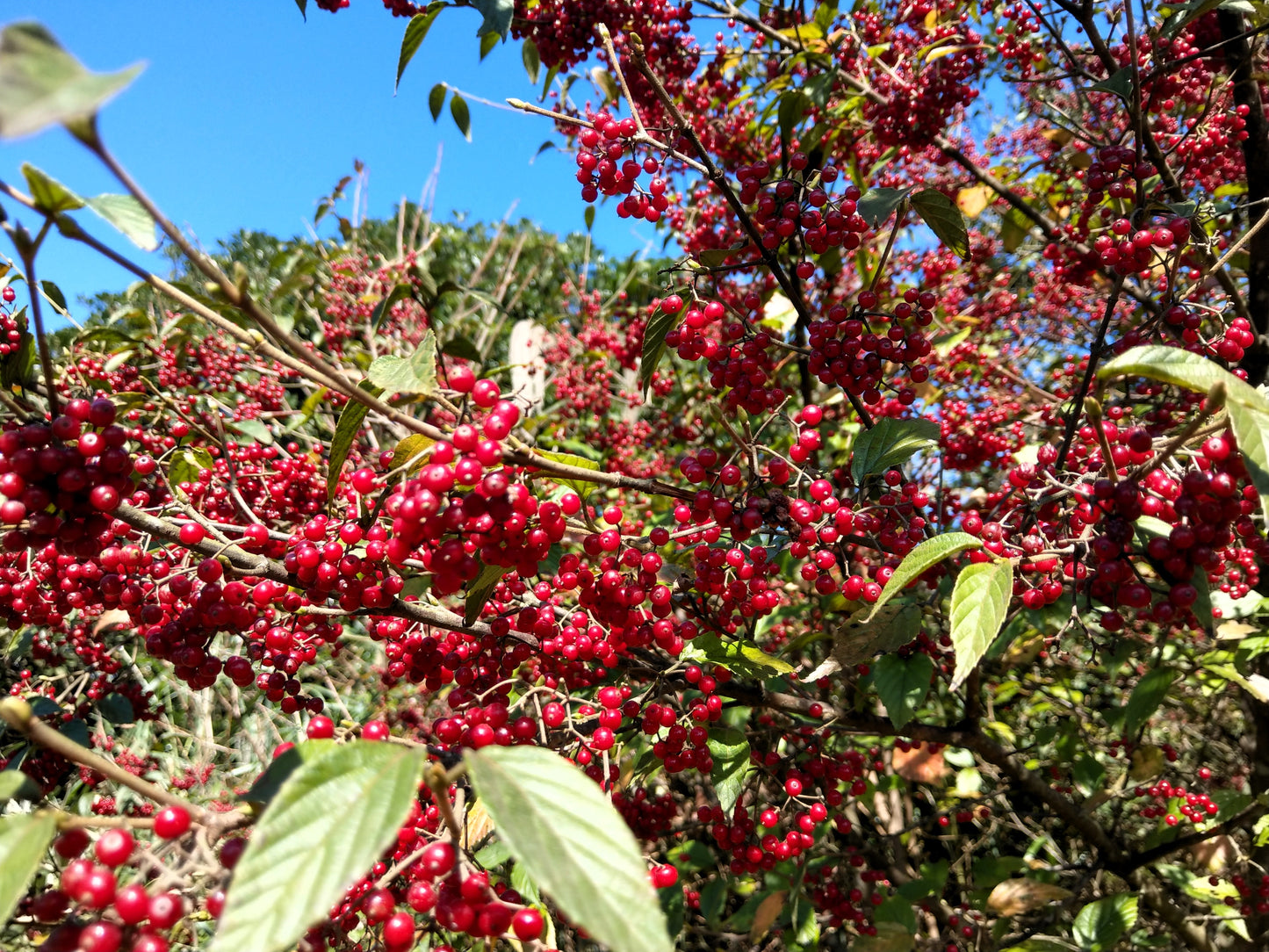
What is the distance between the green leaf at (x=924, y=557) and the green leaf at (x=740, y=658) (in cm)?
63

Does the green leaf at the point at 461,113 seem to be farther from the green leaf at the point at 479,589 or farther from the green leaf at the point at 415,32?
the green leaf at the point at 479,589

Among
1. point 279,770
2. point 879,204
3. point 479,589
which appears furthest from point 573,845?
point 879,204

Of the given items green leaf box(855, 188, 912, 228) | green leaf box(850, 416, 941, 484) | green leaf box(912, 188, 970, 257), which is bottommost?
green leaf box(850, 416, 941, 484)

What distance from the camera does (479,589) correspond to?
5.39 feet

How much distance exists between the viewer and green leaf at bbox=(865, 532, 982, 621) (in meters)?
1.25

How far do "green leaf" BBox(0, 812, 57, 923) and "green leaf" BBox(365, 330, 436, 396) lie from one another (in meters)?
0.74

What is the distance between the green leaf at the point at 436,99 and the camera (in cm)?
333

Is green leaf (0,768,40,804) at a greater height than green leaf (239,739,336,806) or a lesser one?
lesser

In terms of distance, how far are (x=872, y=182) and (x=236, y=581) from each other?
4855mm

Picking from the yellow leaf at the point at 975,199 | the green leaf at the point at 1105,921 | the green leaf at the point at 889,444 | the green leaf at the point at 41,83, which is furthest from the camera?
the yellow leaf at the point at 975,199

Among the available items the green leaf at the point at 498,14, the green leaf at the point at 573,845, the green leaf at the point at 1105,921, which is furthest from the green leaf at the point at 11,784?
the green leaf at the point at 1105,921

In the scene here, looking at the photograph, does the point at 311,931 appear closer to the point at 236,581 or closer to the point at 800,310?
the point at 236,581

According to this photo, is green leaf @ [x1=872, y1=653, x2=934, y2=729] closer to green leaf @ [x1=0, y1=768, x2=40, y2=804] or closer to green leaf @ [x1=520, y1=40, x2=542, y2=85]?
green leaf @ [x1=0, y1=768, x2=40, y2=804]

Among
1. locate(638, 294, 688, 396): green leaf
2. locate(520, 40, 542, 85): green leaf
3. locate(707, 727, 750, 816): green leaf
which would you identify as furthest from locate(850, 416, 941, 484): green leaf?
locate(520, 40, 542, 85): green leaf
